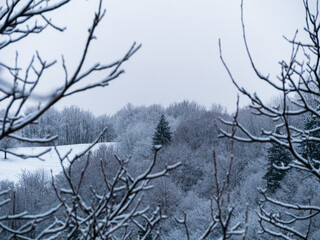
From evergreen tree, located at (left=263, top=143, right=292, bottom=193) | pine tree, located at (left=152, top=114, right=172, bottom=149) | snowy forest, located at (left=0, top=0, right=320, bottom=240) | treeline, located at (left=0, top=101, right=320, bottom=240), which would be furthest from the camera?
pine tree, located at (left=152, top=114, right=172, bottom=149)

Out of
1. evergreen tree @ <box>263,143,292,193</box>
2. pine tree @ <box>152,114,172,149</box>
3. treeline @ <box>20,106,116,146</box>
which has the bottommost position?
evergreen tree @ <box>263,143,292,193</box>

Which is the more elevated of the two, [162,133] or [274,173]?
[162,133]

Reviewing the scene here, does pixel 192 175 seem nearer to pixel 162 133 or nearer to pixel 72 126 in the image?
pixel 162 133

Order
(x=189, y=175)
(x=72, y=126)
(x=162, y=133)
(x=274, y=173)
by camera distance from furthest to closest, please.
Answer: (x=72, y=126), (x=162, y=133), (x=189, y=175), (x=274, y=173)

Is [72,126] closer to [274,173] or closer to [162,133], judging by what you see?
[162,133]

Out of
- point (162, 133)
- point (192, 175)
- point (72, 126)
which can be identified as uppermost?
point (72, 126)

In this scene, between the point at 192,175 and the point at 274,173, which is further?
the point at 192,175

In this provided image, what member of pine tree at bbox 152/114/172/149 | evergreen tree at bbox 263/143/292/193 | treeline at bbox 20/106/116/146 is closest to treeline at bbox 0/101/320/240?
evergreen tree at bbox 263/143/292/193

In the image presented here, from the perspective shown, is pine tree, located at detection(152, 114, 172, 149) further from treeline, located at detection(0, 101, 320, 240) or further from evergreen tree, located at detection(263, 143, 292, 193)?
evergreen tree, located at detection(263, 143, 292, 193)

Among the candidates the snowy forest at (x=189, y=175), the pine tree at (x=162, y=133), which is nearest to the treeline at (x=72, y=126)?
the snowy forest at (x=189, y=175)

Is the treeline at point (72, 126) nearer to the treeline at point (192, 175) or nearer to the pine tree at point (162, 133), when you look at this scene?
the treeline at point (192, 175)

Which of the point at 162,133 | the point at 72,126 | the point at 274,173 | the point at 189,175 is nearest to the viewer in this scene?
the point at 274,173

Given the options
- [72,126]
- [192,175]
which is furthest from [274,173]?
[72,126]

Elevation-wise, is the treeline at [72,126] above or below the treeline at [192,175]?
above
